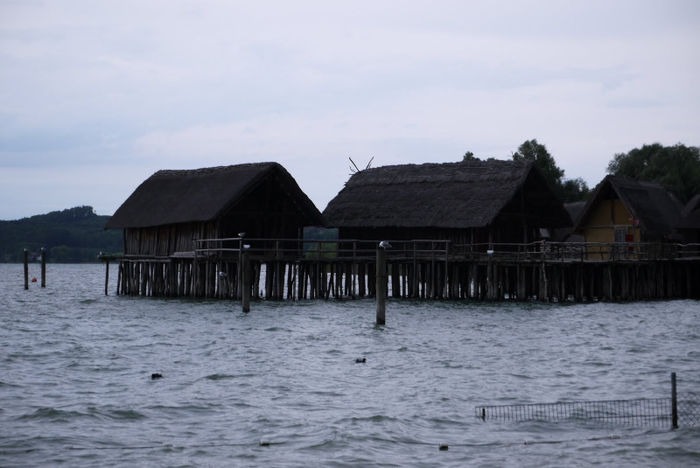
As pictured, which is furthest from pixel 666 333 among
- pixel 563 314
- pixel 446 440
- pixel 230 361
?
pixel 446 440

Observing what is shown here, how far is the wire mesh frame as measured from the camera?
52.7ft

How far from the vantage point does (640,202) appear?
50844 millimetres

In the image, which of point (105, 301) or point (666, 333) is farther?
point (105, 301)

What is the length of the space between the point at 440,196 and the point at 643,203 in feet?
37.4

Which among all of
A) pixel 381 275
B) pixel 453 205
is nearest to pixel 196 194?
pixel 453 205

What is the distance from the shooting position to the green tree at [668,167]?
81.6m

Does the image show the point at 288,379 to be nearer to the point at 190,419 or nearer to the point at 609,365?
the point at 190,419

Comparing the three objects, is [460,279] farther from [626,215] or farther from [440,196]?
[626,215]

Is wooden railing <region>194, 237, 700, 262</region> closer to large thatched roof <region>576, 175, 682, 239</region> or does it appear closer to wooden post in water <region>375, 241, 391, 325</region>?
large thatched roof <region>576, 175, 682, 239</region>

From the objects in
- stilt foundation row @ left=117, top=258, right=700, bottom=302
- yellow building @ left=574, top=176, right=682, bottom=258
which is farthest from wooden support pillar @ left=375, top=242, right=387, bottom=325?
yellow building @ left=574, top=176, right=682, bottom=258

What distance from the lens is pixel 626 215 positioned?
52.2 meters

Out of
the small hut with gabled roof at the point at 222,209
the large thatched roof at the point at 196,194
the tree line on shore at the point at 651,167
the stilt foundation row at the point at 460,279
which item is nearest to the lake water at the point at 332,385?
the stilt foundation row at the point at 460,279

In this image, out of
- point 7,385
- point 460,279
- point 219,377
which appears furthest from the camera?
point 460,279

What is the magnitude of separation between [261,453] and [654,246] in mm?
35231
